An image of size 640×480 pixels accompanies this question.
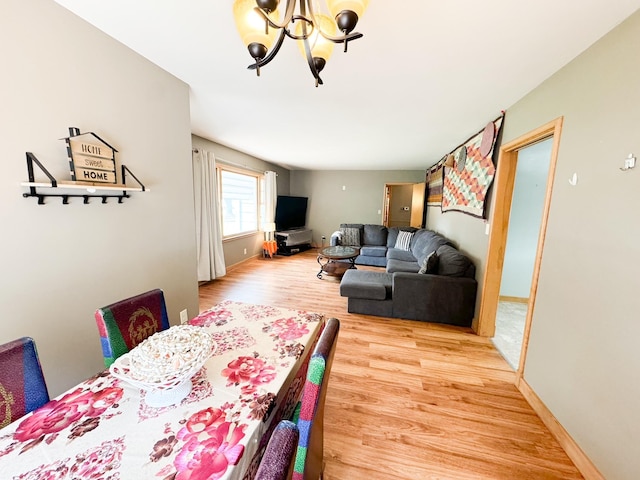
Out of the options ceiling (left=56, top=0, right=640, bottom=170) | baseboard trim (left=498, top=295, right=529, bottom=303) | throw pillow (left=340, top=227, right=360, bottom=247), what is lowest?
baseboard trim (left=498, top=295, right=529, bottom=303)

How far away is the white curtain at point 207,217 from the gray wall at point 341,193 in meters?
3.52

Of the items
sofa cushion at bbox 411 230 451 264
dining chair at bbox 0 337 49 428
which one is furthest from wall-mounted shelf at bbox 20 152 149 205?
sofa cushion at bbox 411 230 451 264

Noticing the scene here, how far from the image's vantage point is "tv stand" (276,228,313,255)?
20.6 feet

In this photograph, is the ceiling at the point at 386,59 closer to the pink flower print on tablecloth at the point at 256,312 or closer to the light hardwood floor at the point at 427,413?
the pink flower print on tablecloth at the point at 256,312

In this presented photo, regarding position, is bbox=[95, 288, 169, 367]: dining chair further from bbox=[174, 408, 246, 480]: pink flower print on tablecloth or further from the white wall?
the white wall

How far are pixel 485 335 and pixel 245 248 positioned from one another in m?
4.60

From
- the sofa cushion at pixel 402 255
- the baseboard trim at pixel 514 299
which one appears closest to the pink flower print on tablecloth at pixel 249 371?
the sofa cushion at pixel 402 255

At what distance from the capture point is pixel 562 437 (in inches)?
58.2

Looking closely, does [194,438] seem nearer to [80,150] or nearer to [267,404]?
[267,404]

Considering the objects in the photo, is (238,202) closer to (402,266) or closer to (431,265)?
(402,266)

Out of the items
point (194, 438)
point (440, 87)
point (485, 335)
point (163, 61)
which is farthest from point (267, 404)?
point (485, 335)

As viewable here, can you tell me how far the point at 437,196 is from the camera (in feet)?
16.6

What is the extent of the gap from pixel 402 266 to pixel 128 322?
3.71m

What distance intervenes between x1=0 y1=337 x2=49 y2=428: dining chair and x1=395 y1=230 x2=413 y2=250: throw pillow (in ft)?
17.9
